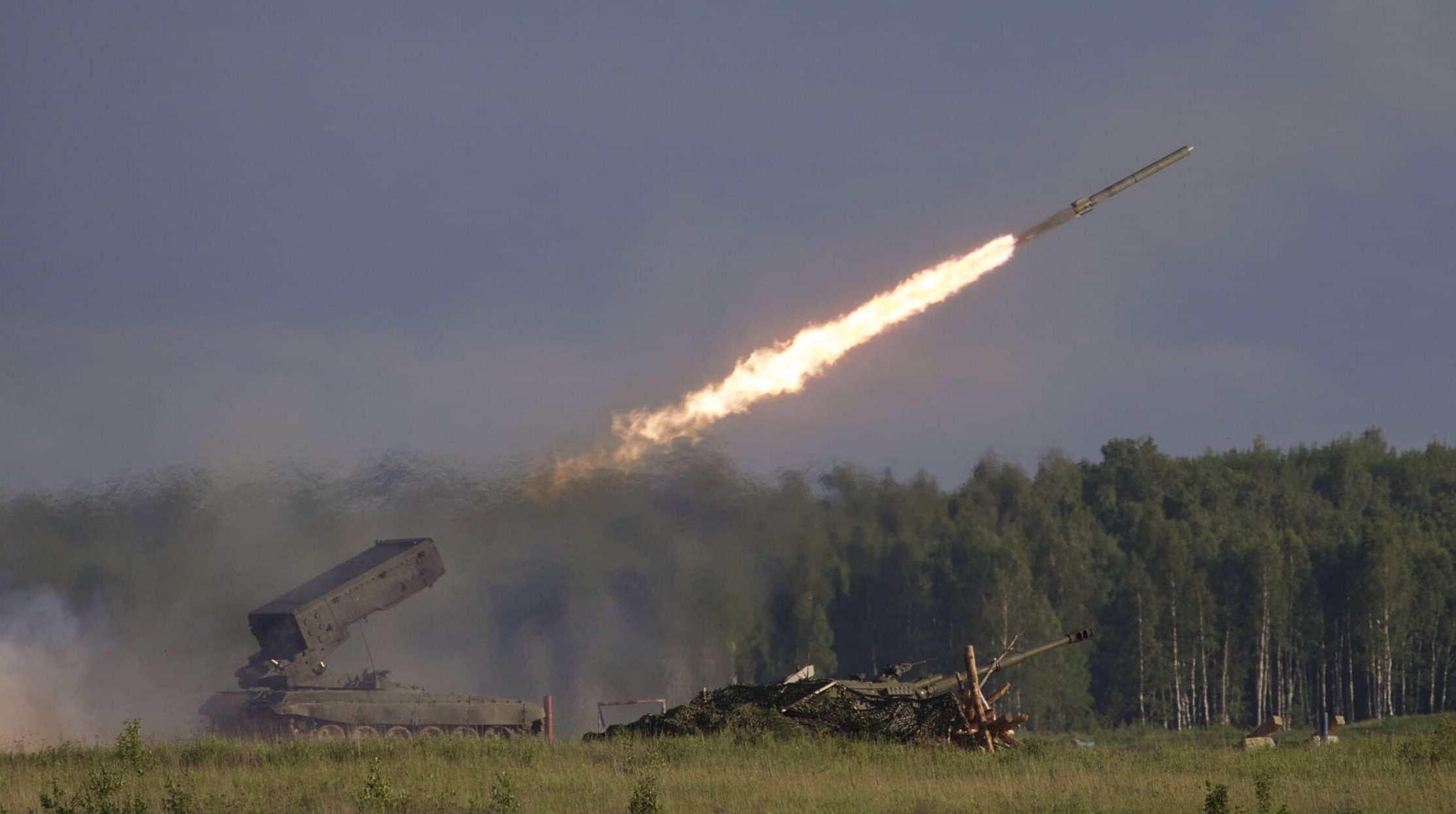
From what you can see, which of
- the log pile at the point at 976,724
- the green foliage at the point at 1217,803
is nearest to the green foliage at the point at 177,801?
the green foliage at the point at 1217,803

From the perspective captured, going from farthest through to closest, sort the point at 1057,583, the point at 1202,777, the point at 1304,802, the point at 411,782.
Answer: the point at 1057,583, the point at 1202,777, the point at 411,782, the point at 1304,802

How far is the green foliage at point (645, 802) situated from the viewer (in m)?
17.3

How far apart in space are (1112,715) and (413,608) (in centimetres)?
2705

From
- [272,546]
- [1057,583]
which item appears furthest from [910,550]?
[272,546]

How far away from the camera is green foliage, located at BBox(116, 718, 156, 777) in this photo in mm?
21578

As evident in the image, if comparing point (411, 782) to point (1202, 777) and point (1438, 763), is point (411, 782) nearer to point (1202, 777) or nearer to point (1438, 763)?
point (1202, 777)

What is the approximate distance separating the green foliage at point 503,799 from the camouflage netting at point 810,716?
690 cm

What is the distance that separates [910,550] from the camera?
2221 inches

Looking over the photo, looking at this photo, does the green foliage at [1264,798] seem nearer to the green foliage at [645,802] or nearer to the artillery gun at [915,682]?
the green foliage at [645,802]

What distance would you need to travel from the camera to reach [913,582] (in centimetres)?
5700

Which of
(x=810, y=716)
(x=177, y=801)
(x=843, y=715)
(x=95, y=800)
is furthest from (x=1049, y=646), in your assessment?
(x=95, y=800)

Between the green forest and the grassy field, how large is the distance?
1528 centimetres

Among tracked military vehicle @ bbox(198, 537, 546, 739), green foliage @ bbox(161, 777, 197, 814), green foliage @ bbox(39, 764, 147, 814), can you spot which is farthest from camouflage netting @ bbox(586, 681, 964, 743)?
green foliage @ bbox(39, 764, 147, 814)

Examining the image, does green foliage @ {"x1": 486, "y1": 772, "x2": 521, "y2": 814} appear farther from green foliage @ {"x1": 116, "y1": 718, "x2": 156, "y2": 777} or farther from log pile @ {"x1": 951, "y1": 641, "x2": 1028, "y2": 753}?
log pile @ {"x1": 951, "y1": 641, "x2": 1028, "y2": 753}
